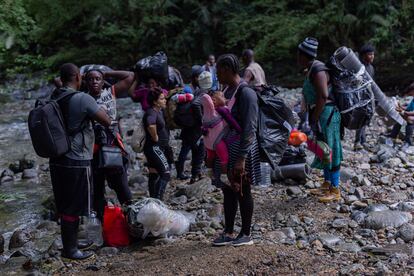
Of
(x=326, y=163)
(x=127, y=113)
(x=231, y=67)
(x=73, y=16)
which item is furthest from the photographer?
(x=73, y=16)

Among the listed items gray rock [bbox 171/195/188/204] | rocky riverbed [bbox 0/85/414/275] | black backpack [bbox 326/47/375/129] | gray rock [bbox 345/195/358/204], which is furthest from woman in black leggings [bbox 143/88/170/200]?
gray rock [bbox 345/195/358/204]

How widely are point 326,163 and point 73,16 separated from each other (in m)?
20.7

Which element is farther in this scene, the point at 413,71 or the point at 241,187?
the point at 413,71

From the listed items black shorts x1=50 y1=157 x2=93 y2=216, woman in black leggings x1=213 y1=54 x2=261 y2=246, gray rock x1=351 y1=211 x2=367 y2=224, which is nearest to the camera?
woman in black leggings x1=213 y1=54 x2=261 y2=246

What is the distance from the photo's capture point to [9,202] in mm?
7461

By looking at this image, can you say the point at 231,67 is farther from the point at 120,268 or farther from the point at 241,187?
the point at 120,268

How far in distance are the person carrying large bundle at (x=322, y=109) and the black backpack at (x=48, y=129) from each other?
8.26 feet

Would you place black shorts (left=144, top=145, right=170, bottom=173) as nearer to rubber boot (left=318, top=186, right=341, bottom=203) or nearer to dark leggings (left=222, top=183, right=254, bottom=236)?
dark leggings (left=222, top=183, right=254, bottom=236)

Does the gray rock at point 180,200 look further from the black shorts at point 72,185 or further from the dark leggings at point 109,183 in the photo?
the black shorts at point 72,185

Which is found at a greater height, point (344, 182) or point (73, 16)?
point (73, 16)

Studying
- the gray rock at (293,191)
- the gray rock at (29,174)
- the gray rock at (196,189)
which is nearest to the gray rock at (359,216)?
the gray rock at (293,191)

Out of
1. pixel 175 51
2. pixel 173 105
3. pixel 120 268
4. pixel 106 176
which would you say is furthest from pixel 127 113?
pixel 120 268

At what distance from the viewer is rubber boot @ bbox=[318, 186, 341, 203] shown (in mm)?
5410

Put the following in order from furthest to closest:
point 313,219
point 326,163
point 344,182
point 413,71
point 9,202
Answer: point 413,71, point 9,202, point 344,182, point 326,163, point 313,219
